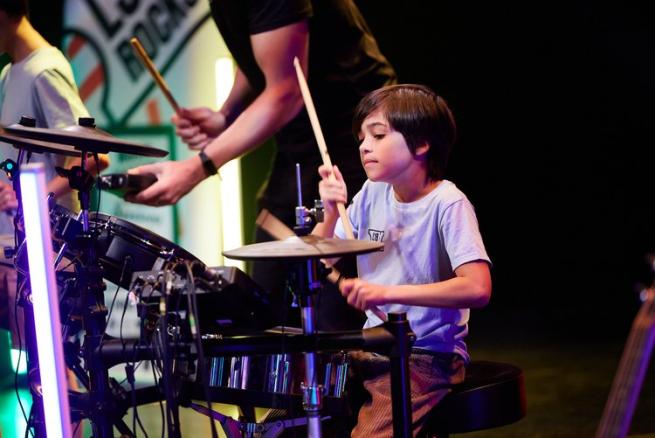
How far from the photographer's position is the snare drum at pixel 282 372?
2.13m

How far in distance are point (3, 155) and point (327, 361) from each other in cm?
164

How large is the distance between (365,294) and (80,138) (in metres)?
0.72

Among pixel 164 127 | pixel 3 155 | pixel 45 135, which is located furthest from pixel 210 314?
pixel 164 127

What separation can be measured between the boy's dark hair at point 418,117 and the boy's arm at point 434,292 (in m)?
0.38

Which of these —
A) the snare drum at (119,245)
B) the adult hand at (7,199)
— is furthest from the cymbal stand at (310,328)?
the adult hand at (7,199)

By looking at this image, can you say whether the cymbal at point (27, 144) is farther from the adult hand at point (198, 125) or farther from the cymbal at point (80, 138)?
the adult hand at point (198, 125)

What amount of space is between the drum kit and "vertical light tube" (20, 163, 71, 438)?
0.26m

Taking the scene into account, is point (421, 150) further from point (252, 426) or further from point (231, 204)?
point (231, 204)

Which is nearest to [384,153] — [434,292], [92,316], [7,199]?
[434,292]

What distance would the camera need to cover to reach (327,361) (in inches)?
84.0

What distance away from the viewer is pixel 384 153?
96.3 inches

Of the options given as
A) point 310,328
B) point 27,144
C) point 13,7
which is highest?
point 13,7


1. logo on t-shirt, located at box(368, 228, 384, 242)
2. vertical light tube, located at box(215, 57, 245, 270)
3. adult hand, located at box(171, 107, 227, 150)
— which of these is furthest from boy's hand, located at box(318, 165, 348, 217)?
vertical light tube, located at box(215, 57, 245, 270)

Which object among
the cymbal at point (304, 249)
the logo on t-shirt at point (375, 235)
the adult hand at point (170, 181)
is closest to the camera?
the cymbal at point (304, 249)
